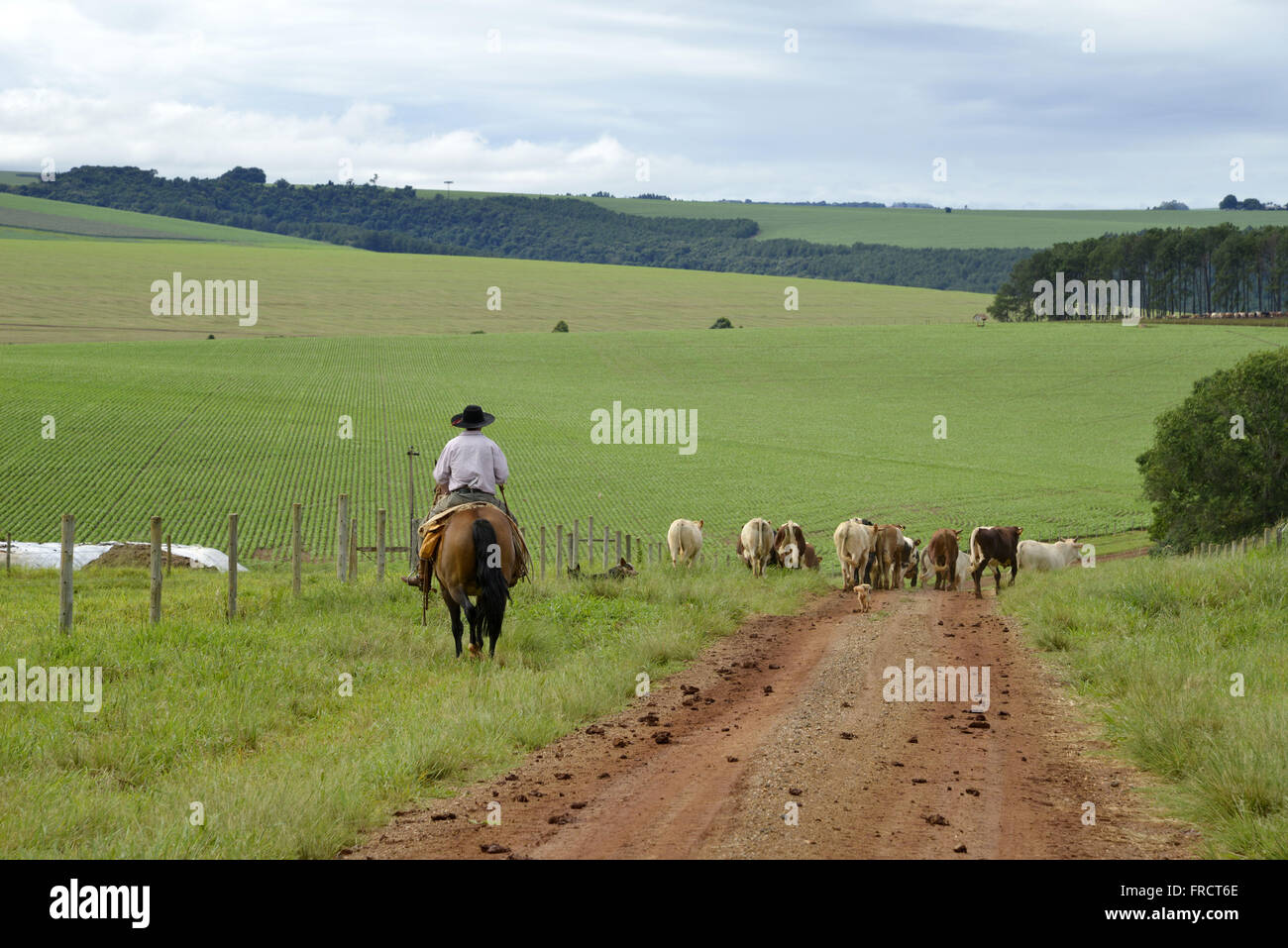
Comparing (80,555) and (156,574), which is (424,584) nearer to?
(156,574)

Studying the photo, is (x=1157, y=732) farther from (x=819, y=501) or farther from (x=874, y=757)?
(x=819, y=501)

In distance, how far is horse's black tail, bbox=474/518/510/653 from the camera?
39.3 feet

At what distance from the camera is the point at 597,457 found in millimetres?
60688

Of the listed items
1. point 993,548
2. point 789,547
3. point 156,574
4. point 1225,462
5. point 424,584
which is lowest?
point 789,547

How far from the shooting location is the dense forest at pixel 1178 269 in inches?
4754

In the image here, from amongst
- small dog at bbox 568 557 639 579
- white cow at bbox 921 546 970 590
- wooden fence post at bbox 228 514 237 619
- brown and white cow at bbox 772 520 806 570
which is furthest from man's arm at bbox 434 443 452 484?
white cow at bbox 921 546 970 590

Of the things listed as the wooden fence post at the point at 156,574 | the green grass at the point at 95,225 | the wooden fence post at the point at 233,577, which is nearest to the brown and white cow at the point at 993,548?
the wooden fence post at the point at 233,577

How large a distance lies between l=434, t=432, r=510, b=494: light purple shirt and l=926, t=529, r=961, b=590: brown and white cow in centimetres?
1425

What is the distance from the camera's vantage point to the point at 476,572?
12055mm

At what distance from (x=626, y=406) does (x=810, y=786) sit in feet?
228

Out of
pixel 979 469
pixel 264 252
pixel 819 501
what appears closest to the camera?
pixel 819 501

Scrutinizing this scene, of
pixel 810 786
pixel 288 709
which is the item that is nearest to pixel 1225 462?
pixel 810 786

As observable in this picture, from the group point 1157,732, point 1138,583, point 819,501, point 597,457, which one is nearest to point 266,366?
point 597,457
